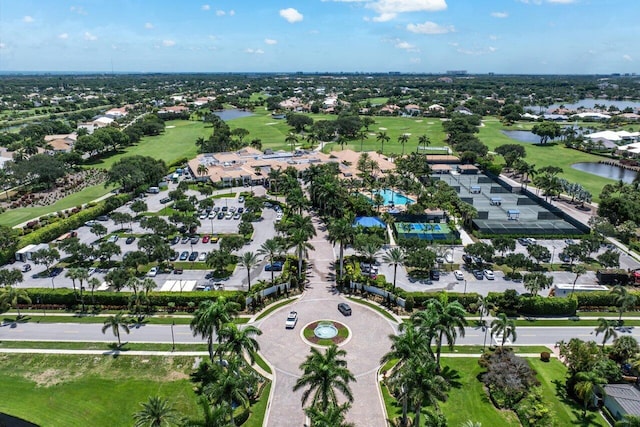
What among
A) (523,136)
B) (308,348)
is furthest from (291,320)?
(523,136)

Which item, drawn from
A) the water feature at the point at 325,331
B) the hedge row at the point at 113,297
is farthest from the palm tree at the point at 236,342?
the hedge row at the point at 113,297

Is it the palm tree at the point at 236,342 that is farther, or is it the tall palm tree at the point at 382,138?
the tall palm tree at the point at 382,138

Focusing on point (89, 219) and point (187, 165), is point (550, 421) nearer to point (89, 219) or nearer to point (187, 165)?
point (89, 219)

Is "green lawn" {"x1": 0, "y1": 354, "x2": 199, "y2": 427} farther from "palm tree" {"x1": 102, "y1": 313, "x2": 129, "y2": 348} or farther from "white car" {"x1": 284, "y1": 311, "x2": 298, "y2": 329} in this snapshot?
"white car" {"x1": 284, "y1": 311, "x2": 298, "y2": 329}

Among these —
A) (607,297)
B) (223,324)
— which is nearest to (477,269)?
(607,297)

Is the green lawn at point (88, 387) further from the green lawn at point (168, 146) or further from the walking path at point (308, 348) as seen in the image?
the green lawn at point (168, 146)

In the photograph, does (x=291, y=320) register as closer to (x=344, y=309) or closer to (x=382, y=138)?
(x=344, y=309)
